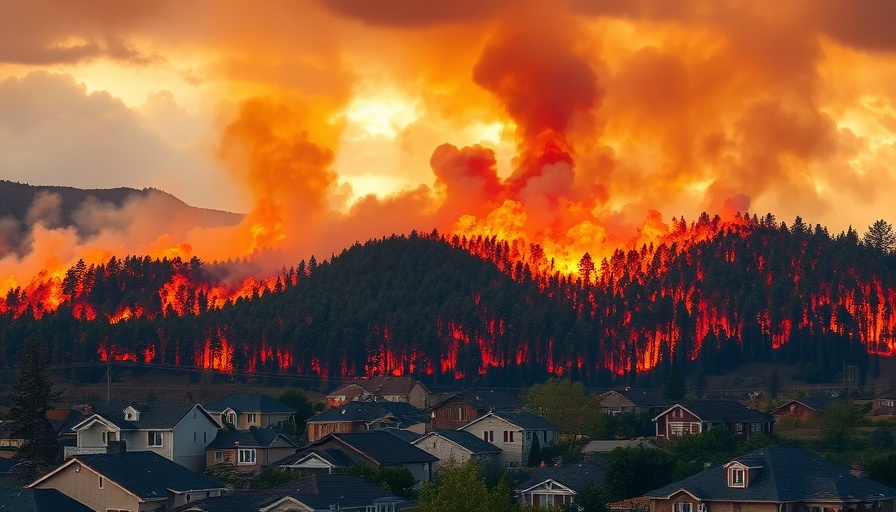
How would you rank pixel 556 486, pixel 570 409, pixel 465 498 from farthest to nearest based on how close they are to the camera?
pixel 570 409 < pixel 556 486 < pixel 465 498

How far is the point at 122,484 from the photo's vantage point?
82188 millimetres

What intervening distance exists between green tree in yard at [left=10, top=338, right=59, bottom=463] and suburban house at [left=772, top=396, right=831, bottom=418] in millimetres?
64152

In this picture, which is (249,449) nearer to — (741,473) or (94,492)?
(94,492)

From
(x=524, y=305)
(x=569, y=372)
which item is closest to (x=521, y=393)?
(x=569, y=372)

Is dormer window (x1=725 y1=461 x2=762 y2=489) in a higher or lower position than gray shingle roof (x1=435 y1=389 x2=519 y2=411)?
lower

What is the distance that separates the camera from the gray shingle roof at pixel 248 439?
10675 cm

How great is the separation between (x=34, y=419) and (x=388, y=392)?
200 ft

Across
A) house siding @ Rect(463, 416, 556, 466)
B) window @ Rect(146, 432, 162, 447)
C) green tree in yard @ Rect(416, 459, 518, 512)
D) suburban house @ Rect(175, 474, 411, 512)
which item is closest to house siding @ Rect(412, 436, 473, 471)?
house siding @ Rect(463, 416, 556, 466)

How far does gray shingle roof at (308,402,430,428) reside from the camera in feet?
415

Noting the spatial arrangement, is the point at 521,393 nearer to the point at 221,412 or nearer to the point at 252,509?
the point at 221,412

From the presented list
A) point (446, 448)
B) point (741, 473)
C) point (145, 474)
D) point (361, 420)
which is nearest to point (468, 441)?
point (446, 448)

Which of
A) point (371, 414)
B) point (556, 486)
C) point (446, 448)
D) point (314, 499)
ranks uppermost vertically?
point (371, 414)

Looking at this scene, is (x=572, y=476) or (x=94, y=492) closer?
(x=94, y=492)

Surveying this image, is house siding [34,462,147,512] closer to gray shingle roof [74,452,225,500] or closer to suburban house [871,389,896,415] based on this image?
gray shingle roof [74,452,225,500]
